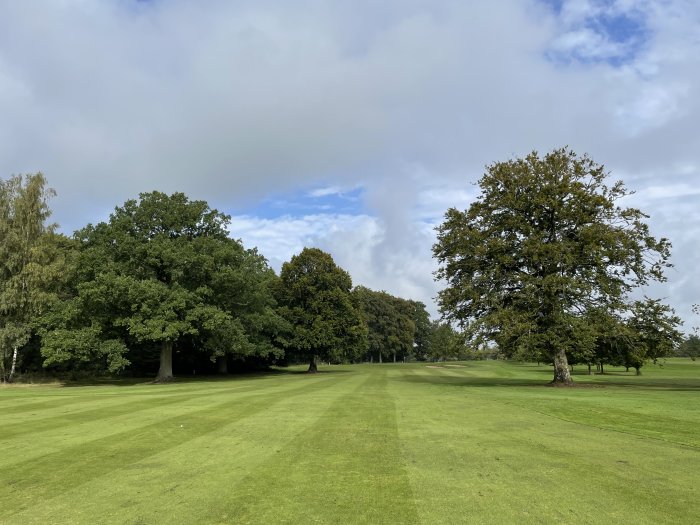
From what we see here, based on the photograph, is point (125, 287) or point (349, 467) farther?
point (125, 287)

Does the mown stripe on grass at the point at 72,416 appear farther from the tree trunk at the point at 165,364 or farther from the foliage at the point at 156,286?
the tree trunk at the point at 165,364

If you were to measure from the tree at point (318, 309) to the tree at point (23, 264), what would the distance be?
85.8ft

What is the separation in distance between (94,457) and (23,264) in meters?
43.1

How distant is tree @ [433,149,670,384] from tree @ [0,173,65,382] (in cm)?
A: 3617

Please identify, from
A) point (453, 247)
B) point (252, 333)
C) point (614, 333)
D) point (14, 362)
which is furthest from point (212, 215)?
point (614, 333)

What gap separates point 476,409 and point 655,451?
8.37 m

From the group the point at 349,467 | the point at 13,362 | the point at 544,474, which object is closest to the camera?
the point at 544,474

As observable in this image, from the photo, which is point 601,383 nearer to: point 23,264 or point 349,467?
point 349,467

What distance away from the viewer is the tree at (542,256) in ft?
102

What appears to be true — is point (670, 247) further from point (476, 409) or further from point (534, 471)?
point (534, 471)

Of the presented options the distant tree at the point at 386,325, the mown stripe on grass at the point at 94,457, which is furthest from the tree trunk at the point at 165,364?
the distant tree at the point at 386,325

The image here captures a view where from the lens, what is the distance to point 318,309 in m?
64.0

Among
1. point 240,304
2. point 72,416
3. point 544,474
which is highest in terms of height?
point 240,304

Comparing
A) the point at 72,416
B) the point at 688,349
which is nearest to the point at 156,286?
the point at 72,416
